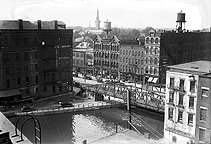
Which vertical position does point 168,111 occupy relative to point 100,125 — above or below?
above

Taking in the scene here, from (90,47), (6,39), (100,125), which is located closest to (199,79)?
(100,125)

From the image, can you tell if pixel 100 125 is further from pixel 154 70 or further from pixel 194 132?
pixel 154 70

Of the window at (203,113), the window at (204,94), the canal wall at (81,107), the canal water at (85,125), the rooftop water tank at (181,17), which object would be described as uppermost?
the rooftop water tank at (181,17)

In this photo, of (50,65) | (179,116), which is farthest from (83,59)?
(179,116)

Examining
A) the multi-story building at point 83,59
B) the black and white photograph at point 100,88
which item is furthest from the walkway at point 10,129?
the multi-story building at point 83,59

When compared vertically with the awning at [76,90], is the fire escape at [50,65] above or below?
above

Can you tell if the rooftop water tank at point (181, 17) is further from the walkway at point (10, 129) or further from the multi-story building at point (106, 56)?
the walkway at point (10, 129)

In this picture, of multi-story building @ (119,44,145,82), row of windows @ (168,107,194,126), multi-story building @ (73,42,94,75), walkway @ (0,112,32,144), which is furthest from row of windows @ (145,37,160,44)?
walkway @ (0,112,32,144)
